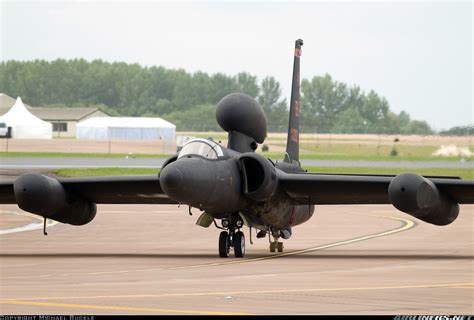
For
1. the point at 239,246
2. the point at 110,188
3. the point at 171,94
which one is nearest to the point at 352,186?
the point at 239,246

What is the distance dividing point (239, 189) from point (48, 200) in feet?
14.6

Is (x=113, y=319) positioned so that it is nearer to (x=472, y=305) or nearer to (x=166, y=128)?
(x=472, y=305)

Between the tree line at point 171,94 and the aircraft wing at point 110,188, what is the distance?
9610 centimetres

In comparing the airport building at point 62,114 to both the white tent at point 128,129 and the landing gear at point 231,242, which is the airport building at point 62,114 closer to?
the white tent at point 128,129

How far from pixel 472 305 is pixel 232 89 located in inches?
4304

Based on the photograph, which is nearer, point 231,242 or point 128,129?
point 231,242

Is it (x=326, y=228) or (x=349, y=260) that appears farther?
(x=326, y=228)

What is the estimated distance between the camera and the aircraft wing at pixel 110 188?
87.8 ft

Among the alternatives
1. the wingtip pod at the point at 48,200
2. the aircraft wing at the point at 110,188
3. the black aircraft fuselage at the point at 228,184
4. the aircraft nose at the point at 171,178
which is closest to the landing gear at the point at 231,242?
the black aircraft fuselage at the point at 228,184

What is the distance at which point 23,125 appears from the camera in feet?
400

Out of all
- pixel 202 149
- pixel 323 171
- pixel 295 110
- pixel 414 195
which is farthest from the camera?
pixel 323 171

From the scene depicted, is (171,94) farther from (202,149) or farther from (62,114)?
(202,149)

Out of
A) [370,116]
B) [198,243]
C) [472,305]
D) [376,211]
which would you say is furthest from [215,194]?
[370,116]

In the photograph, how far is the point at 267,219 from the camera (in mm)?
26469
